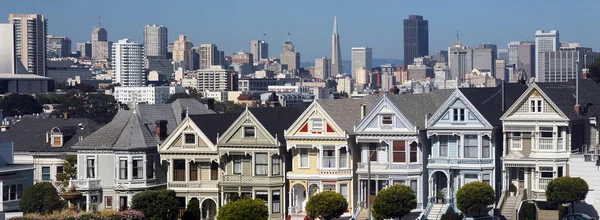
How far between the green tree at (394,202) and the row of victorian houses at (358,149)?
932mm

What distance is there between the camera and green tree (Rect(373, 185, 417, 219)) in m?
54.7

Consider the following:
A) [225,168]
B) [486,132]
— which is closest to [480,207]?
[486,132]

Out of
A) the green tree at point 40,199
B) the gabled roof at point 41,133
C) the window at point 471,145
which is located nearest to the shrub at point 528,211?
the window at point 471,145

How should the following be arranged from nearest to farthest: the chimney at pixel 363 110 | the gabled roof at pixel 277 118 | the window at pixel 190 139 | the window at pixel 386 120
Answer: the window at pixel 386 120 → the gabled roof at pixel 277 118 → the chimney at pixel 363 110 → the window at pixel 190 139

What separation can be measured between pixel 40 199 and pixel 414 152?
16931 mm

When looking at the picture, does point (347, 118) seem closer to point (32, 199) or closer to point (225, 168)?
point (225, 168)

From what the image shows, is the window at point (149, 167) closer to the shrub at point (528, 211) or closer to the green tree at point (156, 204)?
the green tree at point (156, 204)

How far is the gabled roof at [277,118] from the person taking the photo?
196 feet

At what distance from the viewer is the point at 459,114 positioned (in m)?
56.1

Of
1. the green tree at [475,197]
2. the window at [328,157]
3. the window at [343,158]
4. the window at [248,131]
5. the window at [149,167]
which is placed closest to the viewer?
the green tree at [475,197]

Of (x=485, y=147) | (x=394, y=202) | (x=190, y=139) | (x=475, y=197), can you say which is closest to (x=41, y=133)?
(x=190, y=139)

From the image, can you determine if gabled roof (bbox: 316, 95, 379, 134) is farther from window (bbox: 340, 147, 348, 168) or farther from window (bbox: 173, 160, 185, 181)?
window (bbox: 173, 160, 185, 181)

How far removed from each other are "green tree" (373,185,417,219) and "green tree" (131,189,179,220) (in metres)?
9.31

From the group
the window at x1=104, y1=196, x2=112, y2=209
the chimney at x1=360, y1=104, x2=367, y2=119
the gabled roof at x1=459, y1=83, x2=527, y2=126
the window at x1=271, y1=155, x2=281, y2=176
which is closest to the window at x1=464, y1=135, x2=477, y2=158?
the gabled roof at x1=459, y1=83, x2=527, y2=126
